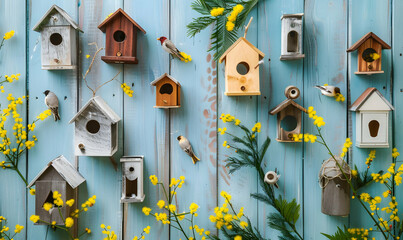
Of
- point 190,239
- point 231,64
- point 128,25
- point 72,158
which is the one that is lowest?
point 190,239

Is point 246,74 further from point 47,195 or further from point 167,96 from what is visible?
point 47,195

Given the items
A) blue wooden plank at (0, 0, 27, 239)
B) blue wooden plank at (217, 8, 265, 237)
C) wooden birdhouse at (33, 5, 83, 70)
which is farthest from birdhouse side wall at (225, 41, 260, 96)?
blue wooden plank at (0, 0, 27, 239)

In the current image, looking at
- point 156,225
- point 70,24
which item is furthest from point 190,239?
point 70,24

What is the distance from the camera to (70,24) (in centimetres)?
118

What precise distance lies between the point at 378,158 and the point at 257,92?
60cm

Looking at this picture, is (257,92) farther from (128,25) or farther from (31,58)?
(31,58)

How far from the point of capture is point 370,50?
119cm

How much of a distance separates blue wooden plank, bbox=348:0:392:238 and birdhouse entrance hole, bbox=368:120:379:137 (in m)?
0.06

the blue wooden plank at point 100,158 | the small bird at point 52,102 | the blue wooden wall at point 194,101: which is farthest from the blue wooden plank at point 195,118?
the small bird at point 52,102

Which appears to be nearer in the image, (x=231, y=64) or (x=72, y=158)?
(x=231, y=64)

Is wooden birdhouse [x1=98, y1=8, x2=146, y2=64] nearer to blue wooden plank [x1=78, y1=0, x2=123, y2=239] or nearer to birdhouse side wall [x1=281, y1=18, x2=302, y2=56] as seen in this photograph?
blue wooden plank [x1=78, y1=0, x2=123, y2=239]

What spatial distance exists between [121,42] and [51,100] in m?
0.38

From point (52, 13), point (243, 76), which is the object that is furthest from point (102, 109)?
point (243, 76)

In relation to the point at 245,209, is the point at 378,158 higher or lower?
higher
